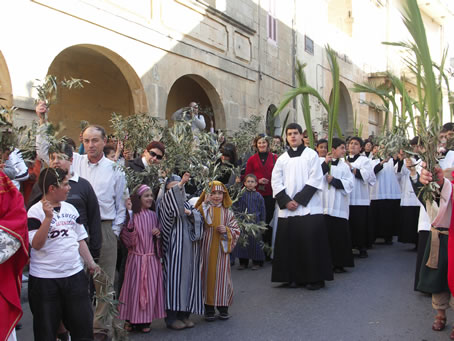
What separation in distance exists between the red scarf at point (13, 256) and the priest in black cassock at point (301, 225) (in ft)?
13.1

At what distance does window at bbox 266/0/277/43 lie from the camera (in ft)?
54.1

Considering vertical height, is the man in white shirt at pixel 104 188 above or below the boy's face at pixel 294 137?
below

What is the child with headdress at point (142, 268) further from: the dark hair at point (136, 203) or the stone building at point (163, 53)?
the stone building at point (163, 53)

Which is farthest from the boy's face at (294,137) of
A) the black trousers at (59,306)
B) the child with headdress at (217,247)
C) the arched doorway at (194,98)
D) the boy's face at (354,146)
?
the arched doorway at (194,98)

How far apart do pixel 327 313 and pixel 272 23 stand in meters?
12.8

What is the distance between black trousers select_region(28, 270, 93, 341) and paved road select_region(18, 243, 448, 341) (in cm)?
122

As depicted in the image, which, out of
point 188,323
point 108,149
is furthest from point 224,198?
point 108,149

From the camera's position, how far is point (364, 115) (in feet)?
80.1

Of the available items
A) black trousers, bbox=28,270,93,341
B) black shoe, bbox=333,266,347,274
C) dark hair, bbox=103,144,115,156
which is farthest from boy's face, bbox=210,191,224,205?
black shoe, bbox=333,266,347,274

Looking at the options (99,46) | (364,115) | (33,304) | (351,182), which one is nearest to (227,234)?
(33,304)

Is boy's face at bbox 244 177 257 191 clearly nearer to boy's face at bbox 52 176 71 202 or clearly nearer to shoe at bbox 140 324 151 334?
shoe at bbox 140 324 151 334

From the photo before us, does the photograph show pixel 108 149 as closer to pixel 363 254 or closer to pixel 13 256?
pixel 13 256

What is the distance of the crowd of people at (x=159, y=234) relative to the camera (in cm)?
357

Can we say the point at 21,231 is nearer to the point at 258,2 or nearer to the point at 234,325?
the point at 234,325
